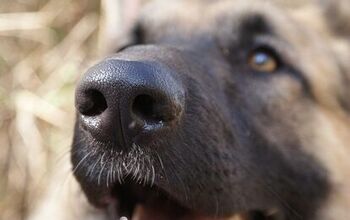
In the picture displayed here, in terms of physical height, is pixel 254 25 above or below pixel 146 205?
above

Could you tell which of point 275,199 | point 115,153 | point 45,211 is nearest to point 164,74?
point 115,153

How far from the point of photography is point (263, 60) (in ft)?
9.50

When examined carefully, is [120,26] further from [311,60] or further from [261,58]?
[311,60]

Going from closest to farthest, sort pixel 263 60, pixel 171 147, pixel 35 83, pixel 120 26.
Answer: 1. pixel 171 147
2. pixel 263 60
3. pixel 120 26
4. pixel 35 83

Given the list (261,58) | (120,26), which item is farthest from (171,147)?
(120,26)

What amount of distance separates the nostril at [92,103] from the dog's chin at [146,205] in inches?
13.7

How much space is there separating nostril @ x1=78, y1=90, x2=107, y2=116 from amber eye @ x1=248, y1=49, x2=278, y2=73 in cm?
90

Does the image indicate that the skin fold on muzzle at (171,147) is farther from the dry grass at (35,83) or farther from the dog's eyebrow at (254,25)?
the dry grass at (35,83)

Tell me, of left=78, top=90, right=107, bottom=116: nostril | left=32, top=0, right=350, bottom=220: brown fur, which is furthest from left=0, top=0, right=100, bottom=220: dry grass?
left=78, top=90, right=107, bottom=116: nostril

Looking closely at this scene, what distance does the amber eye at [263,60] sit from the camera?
2.88m

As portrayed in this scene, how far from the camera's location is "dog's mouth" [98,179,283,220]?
246cm

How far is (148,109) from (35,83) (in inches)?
133

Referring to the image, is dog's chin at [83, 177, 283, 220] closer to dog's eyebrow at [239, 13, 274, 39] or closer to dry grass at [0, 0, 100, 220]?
dog's eyebrow at [239, 13, 274, 39]

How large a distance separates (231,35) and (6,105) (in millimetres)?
2684
